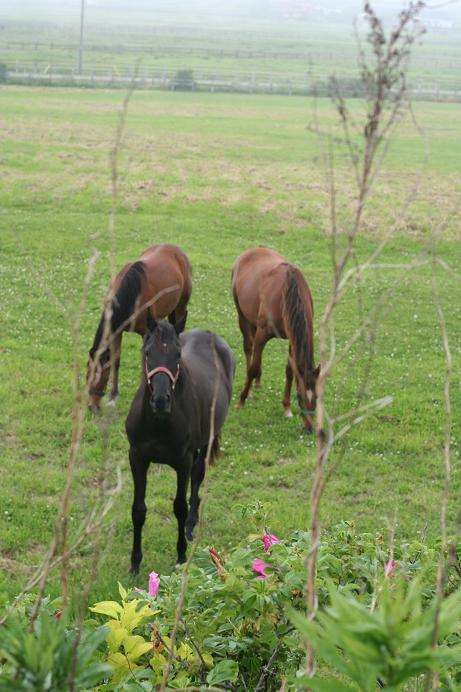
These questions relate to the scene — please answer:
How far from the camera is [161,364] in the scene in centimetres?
583

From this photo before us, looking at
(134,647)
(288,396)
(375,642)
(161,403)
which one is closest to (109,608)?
(134,647)

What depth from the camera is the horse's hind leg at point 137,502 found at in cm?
615

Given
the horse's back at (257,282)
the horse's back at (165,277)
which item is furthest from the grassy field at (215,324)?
the horse's back at (257,282)

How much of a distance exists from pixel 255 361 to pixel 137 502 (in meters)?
3.63

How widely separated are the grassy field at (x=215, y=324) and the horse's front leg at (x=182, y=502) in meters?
0.20

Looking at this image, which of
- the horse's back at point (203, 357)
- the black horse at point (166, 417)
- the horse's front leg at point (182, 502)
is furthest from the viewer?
the horse's back at point (203, 357)

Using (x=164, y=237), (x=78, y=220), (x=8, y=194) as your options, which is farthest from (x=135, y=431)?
(x=8, y=194)

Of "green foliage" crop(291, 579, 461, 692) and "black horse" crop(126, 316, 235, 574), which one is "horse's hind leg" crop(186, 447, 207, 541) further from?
"green foliage" crop(291, 579, 461, 692)

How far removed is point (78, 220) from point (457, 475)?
42.3ft

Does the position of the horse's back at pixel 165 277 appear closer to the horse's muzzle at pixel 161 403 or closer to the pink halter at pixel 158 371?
the pink halter at pixel 158 371

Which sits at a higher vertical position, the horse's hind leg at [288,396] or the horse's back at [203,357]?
the horse's back at [203,357]

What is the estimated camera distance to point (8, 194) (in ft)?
68.9

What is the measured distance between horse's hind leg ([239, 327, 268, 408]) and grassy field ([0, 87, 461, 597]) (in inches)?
6.7

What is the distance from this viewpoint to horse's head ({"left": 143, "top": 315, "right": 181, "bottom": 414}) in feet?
18.9
